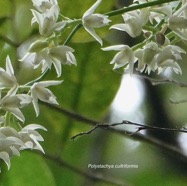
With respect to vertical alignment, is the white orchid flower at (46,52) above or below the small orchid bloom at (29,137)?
above

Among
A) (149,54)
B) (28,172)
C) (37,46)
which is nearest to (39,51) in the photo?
(37,46)

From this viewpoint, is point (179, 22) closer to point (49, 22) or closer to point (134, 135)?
point (49, 22)

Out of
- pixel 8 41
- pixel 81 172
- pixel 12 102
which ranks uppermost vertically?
pixel 12 102

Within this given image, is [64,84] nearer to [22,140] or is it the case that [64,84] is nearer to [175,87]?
[175,87]

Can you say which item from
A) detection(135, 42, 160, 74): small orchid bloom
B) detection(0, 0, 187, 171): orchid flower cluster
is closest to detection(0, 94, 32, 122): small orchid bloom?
detection(0, 0, 187, 171): orchid flower cluster

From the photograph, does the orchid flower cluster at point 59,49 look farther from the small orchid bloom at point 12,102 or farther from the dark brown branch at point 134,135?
the dark brown branch at point 134,135

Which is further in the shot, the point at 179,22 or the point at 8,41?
the point at 8,41

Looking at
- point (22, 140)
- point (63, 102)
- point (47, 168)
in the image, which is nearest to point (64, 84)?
point (63, 102)

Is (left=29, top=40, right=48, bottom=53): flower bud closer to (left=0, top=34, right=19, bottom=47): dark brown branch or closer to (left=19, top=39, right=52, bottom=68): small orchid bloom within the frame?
(left=19, top=39, right=52, bottom=68): small orchid bloom

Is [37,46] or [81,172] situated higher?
[37,46]

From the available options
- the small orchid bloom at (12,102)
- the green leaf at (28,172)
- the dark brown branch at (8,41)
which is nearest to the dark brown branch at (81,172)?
the green leaf at (28,172)

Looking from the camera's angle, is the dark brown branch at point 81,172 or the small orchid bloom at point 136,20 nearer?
the small orchid bloom at point 136,20

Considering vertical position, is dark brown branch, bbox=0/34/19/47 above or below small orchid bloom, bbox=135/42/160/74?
below
